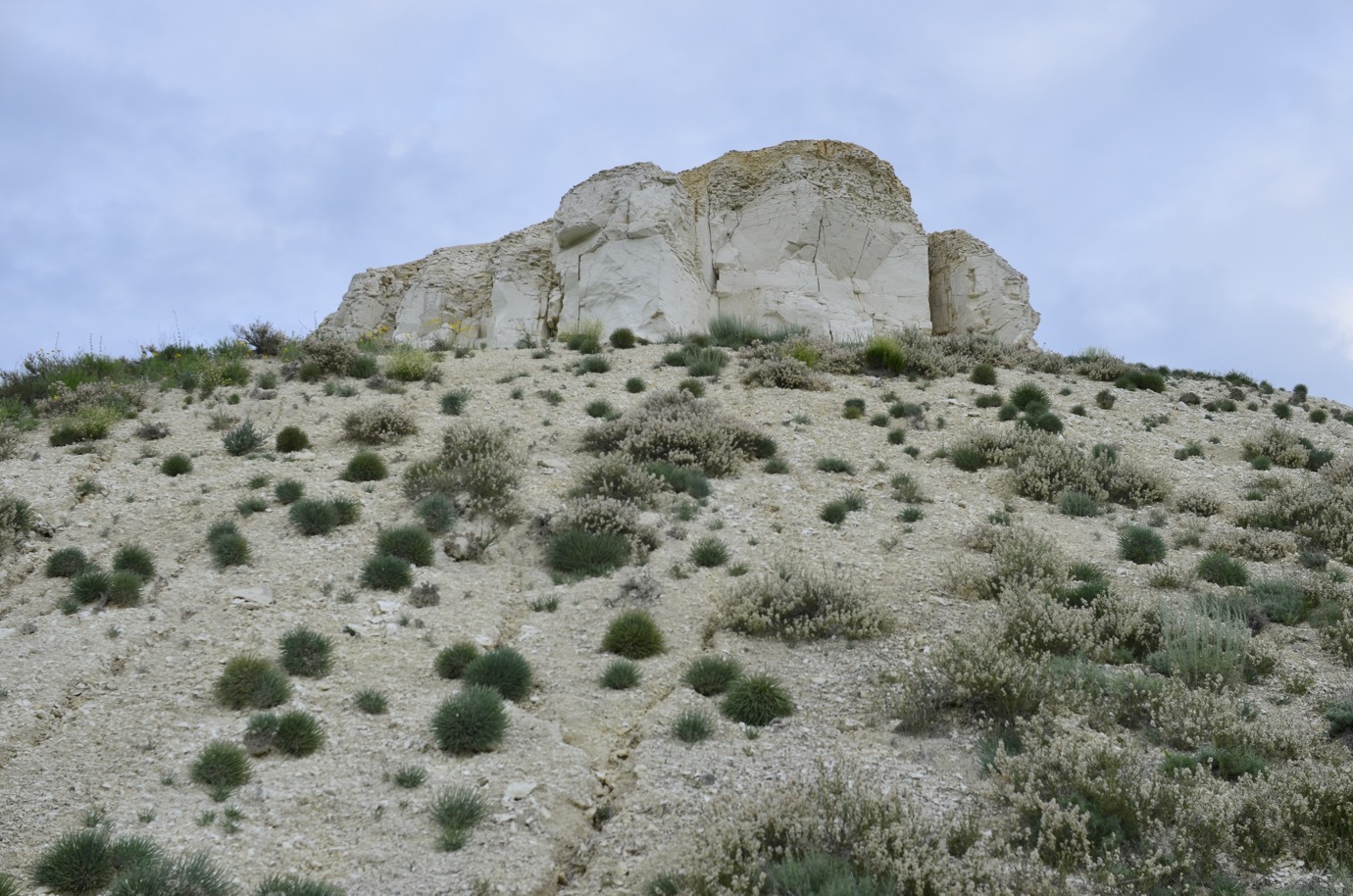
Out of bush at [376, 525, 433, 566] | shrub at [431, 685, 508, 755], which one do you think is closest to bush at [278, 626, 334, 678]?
shrub at [431, 685, 508, 755]

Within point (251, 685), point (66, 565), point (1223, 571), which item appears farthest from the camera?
point (1223, 571)

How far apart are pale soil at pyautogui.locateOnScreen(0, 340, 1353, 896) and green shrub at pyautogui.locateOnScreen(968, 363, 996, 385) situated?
511cm

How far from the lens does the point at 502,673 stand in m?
8.62

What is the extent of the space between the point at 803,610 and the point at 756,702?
186 cm

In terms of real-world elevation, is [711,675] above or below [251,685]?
below

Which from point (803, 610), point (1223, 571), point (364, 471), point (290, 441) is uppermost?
point (290, 441)

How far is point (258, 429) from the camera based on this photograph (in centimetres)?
1494

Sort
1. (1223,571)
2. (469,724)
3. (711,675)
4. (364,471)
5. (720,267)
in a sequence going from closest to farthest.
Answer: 1. (469,724)
2. (711,675)
3. (1223,571)
4. (364,471)
5. (720,267)

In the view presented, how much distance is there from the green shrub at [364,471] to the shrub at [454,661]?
4772 millimetres

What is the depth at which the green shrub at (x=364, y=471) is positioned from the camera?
13.1m

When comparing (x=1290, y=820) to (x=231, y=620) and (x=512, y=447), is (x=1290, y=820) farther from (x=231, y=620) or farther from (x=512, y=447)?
(x=512, y=447)

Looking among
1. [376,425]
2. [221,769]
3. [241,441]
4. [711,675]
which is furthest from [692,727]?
[241,441]

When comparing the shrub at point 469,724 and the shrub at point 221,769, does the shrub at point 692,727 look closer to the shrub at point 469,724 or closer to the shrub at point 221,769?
the shrub at point 469,724

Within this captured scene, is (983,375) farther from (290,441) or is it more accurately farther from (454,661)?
(454,661)
